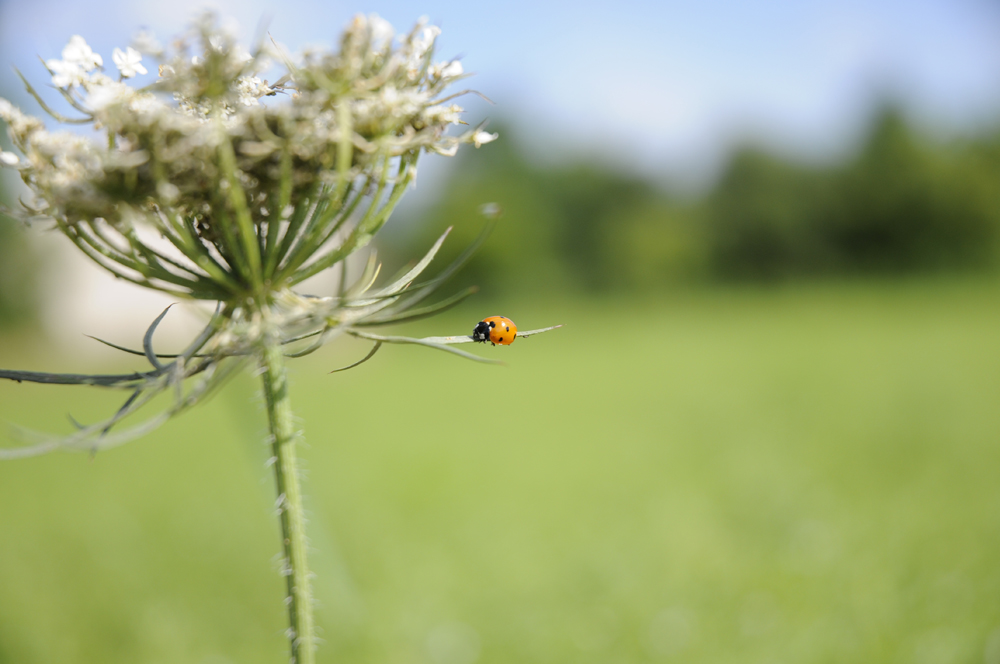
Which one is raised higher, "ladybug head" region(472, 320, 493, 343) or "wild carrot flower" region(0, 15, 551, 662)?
"wild carrot flower" region(0, 15, 551, 662)

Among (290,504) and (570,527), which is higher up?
(290,504)

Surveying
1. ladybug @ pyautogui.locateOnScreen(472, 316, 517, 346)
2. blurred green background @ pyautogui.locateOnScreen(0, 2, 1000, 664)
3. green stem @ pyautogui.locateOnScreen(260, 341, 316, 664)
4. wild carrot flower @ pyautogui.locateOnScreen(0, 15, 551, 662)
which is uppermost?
wild carrot flower @ pyautogui.locateOnScreen(0, 15, 551, 662)

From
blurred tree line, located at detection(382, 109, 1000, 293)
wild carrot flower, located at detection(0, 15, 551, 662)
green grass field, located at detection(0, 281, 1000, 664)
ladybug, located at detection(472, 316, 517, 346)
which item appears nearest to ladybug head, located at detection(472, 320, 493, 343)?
ladybug, located at detection(472, 316, 517, 346)

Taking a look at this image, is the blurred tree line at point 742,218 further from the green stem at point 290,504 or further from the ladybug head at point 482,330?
the green stem at point 290,504

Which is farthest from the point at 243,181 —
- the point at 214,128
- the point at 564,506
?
the point at 564,506

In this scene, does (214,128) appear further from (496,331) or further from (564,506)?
(564,506)

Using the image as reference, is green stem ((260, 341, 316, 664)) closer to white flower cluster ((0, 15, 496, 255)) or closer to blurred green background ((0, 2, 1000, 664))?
blurred green background ((0, 2, 1000, 664))

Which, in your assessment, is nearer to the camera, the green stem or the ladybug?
the green stem
